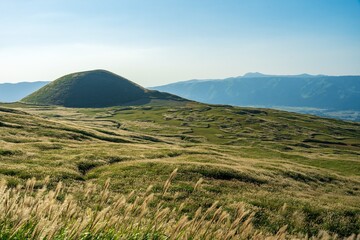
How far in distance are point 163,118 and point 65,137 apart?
129 meters

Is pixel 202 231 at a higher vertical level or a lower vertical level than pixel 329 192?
higher

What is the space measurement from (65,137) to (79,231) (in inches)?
2650

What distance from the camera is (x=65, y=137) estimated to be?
227 ft

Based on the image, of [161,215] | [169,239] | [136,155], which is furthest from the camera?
[136,155]

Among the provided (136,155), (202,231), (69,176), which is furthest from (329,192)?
(202,231)

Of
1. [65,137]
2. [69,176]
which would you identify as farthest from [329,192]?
[65,137]

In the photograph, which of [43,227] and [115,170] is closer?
[43,227]

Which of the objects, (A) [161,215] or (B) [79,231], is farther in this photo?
(A) [161,215]

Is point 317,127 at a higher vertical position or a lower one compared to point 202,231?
lower

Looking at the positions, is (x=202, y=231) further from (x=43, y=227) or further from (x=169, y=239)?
(x=43, y=227)

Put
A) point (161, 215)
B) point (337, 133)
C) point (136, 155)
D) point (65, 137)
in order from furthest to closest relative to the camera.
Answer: point (337, 133) < point (65, 137) < point (136, 155) < point (161, 215)

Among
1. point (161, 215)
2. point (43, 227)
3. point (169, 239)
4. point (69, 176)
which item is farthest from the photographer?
point (69, 176)

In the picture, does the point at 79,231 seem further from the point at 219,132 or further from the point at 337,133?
the point at 337,133

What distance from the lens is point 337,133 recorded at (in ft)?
614
